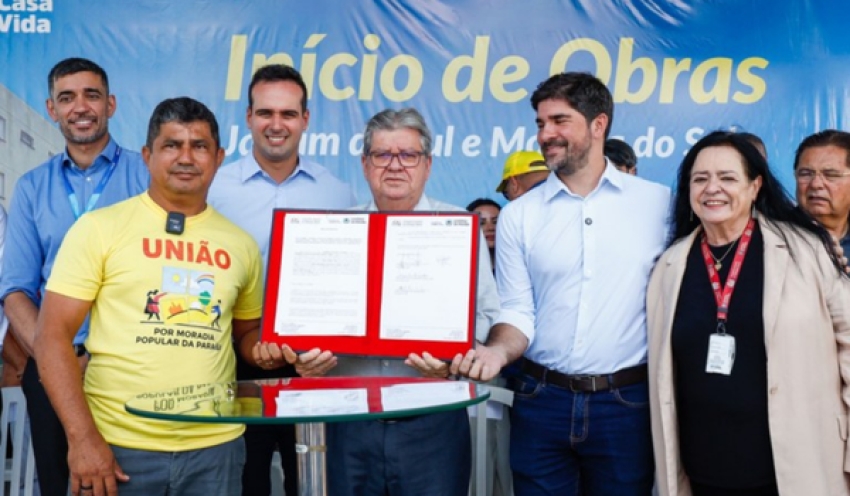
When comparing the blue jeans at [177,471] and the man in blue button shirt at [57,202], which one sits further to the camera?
the man in blue button shirt at [57,202]

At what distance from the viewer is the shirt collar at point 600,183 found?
308cm

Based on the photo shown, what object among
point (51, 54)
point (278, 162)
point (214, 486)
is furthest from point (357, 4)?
point (214, 486)

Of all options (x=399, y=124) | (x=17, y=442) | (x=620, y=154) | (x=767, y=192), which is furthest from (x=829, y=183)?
(x=17, y=442)

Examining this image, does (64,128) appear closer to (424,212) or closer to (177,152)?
(177,152)

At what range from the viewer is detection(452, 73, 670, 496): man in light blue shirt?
294 centimetres

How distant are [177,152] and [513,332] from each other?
4.09 ft

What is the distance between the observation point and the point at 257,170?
3428mm

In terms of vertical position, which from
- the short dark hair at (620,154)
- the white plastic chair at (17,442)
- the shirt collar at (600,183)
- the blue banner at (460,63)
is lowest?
the white plastic chair at (17,442)

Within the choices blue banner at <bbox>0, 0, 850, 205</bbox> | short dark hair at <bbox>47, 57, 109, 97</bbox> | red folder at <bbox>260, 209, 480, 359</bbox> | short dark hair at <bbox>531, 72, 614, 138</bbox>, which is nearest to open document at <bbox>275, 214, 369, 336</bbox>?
red folder at <bbox>260, 209, 480, 359</bbox>

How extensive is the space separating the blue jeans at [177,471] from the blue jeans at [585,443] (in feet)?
3.44

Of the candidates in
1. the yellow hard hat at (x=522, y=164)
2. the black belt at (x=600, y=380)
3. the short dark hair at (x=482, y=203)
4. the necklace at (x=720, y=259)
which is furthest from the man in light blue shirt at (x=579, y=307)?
the short dark hair at (x=482, y=203)

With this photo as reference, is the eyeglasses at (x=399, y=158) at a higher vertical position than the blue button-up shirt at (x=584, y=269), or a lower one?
higher

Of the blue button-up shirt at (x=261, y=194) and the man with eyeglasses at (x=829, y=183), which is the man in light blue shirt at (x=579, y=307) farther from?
the man with eyeglasses at (x=829, y=183)

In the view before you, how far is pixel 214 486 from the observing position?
2.54 meters
